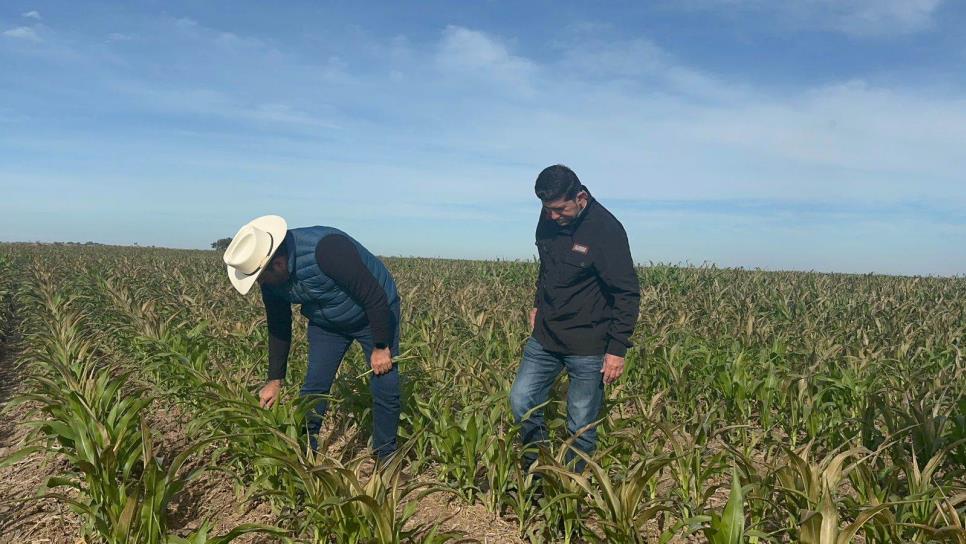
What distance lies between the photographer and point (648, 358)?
610 centimetres

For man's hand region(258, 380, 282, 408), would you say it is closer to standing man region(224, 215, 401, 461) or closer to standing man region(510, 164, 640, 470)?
standing man region(224, 215, 401, 461)

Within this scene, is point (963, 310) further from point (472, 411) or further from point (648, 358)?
point (472, 411)

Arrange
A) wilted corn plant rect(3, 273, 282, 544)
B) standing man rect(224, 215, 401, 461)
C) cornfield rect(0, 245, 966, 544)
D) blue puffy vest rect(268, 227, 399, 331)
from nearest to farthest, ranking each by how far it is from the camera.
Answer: cornfield rect(0, 245, 966, 544) → wilted corn plant rect(3, 273, 282, 544) → standing man rect(224, 215, 401, 461) → blue puffy vest rect(268, 227, 399, 331)

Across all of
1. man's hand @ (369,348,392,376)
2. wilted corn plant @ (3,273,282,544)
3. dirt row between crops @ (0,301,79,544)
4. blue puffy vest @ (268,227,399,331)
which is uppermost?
blue puffy vest @ (268,227,399,331)

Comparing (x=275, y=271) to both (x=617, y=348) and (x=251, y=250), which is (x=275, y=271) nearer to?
(x=251, y=250)

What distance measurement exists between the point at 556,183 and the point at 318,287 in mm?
1578

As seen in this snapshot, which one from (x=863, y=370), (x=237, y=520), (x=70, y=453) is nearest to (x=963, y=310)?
(x=863, y=370)

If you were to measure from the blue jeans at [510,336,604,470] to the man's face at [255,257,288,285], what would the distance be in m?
1.53

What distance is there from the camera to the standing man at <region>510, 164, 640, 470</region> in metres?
3.61

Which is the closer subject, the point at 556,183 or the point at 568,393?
the point at 556,183

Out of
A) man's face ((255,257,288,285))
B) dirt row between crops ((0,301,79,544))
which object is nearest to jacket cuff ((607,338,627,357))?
man's face ((255,257,288,285))

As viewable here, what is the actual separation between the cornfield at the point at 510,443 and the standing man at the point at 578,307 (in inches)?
9.0

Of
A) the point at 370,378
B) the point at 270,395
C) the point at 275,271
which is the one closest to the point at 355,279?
the point at 275,271

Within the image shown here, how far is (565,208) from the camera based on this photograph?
3.62 m
